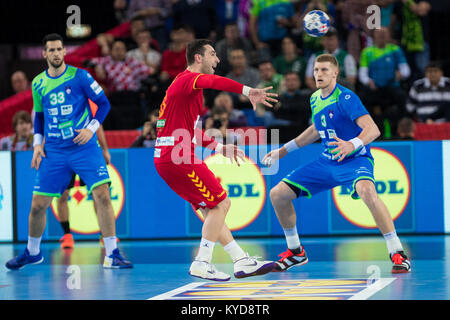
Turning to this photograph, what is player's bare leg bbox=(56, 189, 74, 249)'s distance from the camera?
405 inches

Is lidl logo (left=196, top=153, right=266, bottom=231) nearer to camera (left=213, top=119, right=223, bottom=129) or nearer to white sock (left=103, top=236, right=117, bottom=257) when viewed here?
camera (left=213, top=119, right=223, bottom=129)

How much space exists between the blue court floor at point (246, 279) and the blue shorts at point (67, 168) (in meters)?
0.92

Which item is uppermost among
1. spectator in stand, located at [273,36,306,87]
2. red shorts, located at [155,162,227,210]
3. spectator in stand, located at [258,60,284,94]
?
spectator in stand, located at [273,36,306,87]

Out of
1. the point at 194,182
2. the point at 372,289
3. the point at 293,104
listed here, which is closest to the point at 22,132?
the point at 293,104

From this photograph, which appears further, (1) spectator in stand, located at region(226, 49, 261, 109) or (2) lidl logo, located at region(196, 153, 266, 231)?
(1) spectator in stand, located at region(226, 49, 261, 109)

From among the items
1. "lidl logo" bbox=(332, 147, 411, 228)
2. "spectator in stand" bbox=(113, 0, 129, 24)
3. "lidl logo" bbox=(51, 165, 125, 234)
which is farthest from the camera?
"spectator in stand" bbox=(113, 0, 129, 24)

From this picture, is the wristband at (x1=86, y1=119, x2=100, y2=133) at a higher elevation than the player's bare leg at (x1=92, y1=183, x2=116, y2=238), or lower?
higher

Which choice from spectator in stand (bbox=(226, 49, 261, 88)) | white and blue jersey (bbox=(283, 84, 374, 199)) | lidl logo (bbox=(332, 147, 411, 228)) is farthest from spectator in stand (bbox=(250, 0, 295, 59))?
white and blue jersey (bbox=(283, 84, 374, 199))

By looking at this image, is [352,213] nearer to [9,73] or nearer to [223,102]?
[223,102]

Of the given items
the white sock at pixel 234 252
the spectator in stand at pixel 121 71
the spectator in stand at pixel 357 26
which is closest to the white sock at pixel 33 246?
the white sock at pixel 234 252

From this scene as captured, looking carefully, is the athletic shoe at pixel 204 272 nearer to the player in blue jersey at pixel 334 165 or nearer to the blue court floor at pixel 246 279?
the blue court floor at pixel 246 279

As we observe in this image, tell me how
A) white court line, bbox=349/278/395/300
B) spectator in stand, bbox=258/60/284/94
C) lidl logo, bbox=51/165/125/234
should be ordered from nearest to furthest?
white court line, bbox=349/278/395/300
lidl logo, bbox=51/165/125/234
spectator in stand, bbox=258/60/284/94

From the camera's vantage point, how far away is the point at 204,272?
645 centimetres
